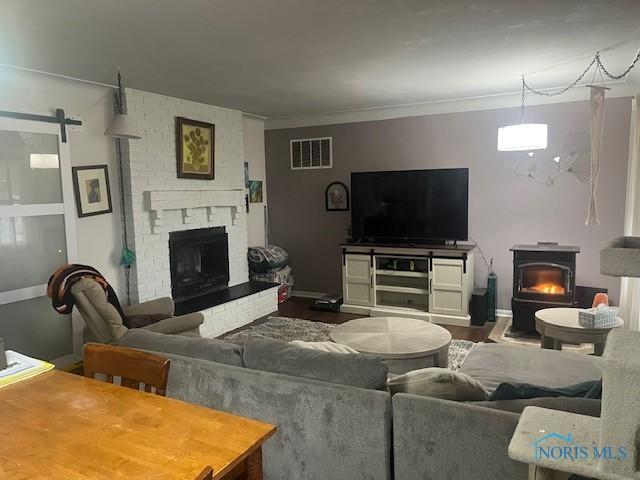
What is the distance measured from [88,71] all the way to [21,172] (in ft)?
3.22

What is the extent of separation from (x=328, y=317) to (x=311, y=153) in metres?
2.25

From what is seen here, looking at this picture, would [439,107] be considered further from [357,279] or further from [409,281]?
[357,279]

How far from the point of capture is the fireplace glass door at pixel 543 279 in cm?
473

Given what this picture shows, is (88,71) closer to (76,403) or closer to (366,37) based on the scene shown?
(366,37)

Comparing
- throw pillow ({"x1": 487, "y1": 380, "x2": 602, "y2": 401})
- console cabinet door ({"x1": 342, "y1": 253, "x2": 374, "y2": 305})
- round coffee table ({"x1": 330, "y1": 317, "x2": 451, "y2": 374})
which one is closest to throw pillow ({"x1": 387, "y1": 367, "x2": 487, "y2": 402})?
throw pillow ({"x1": 487, "y1": 380, "x2": 602, "y2": 401})

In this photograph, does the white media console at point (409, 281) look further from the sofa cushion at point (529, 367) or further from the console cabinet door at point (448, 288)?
the sofa cushion at point (529, 367)

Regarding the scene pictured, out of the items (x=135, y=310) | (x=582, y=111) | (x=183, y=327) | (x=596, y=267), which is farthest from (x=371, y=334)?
(x=582, y=111)

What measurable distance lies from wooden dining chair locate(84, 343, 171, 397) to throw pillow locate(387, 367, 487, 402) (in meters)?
0.95

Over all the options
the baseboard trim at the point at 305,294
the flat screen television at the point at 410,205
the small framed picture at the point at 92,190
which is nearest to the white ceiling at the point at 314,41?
the small framed picture at the point at 92,190

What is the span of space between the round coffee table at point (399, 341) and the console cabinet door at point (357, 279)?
1.72m

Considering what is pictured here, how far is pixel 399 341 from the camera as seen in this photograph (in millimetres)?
3398

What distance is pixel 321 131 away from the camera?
20.5 feet

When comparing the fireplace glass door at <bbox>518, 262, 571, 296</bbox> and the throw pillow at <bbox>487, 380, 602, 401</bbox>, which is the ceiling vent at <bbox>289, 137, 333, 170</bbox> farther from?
the throw pillow at <bbox>487, 380, 602, 401</bbox>

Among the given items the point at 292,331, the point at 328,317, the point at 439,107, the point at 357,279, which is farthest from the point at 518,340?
the point at 439,107
